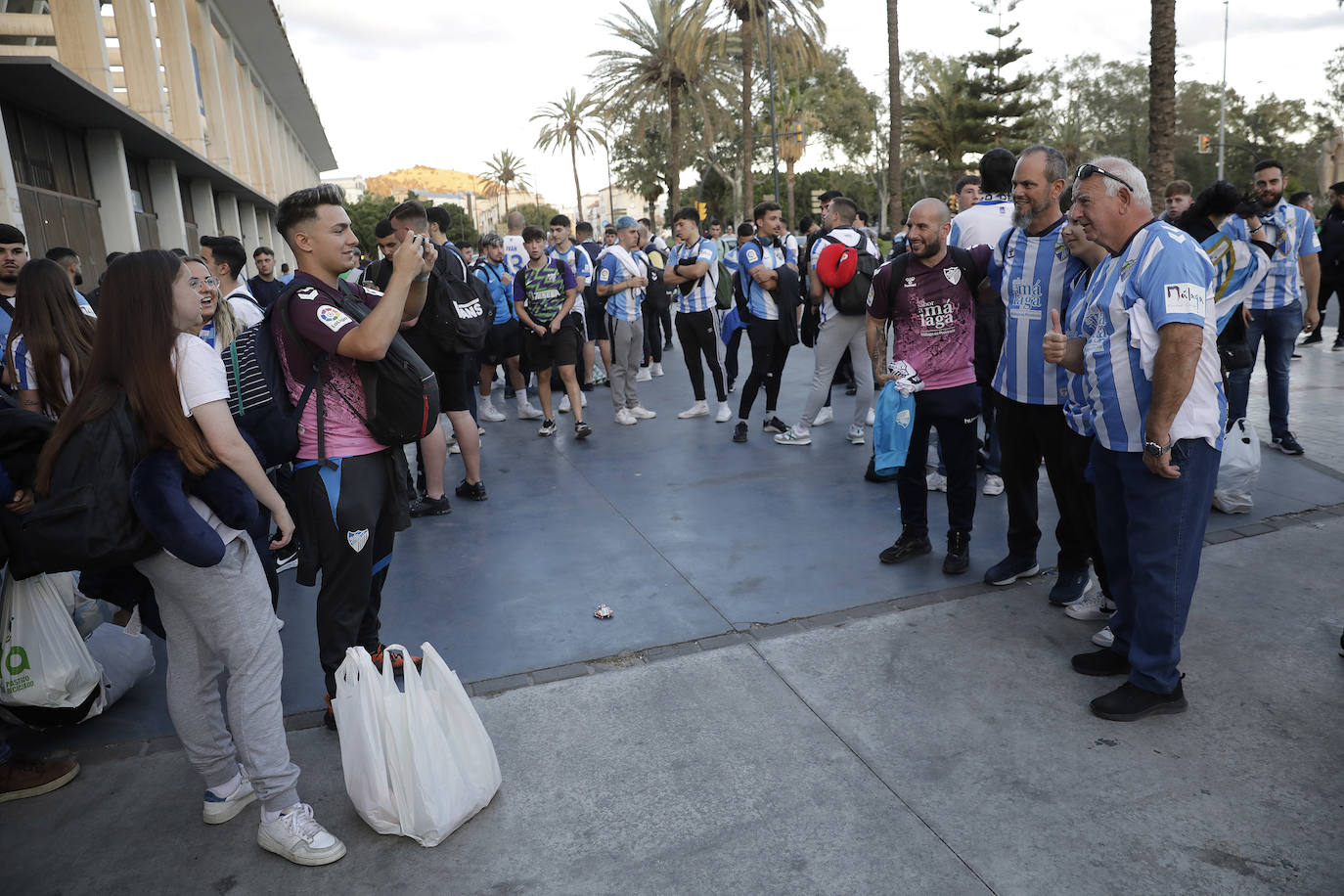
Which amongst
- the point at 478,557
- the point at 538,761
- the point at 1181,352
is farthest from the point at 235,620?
the point at 1181,352

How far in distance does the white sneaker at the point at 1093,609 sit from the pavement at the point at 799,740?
0.33ft

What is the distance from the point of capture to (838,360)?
7.30 m

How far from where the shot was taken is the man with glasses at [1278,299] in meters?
6.32

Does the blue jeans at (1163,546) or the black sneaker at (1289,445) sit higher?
the blue jeans at (1163,546)

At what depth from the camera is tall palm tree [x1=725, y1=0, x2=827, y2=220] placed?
23.0 m

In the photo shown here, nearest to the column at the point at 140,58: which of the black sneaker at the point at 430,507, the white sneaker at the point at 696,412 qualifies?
the white sneaker at the point at 696,412

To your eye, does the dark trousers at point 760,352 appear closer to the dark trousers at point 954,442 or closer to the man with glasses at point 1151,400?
the dark trousers at point 954,442

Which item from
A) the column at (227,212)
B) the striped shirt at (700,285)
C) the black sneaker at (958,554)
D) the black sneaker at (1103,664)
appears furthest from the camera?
the column at (227,212)

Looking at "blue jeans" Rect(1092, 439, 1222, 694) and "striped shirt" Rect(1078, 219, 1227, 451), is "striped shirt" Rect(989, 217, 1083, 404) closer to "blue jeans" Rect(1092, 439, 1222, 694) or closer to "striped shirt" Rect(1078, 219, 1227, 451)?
"striped shirt" Rect(1078, 219, 1227, 451)

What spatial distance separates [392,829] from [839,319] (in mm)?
5333

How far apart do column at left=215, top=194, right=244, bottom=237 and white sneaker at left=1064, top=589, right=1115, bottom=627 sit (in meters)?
23.9

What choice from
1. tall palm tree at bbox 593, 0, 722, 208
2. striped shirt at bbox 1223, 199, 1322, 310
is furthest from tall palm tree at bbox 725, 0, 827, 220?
striped shirt at bbox 1223, 199, 1322, 310

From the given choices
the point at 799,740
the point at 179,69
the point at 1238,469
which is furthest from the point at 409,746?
the point at 179,69

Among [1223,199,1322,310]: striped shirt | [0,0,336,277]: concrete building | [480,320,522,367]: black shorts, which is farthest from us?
[0,0,336,277]: concrete building
